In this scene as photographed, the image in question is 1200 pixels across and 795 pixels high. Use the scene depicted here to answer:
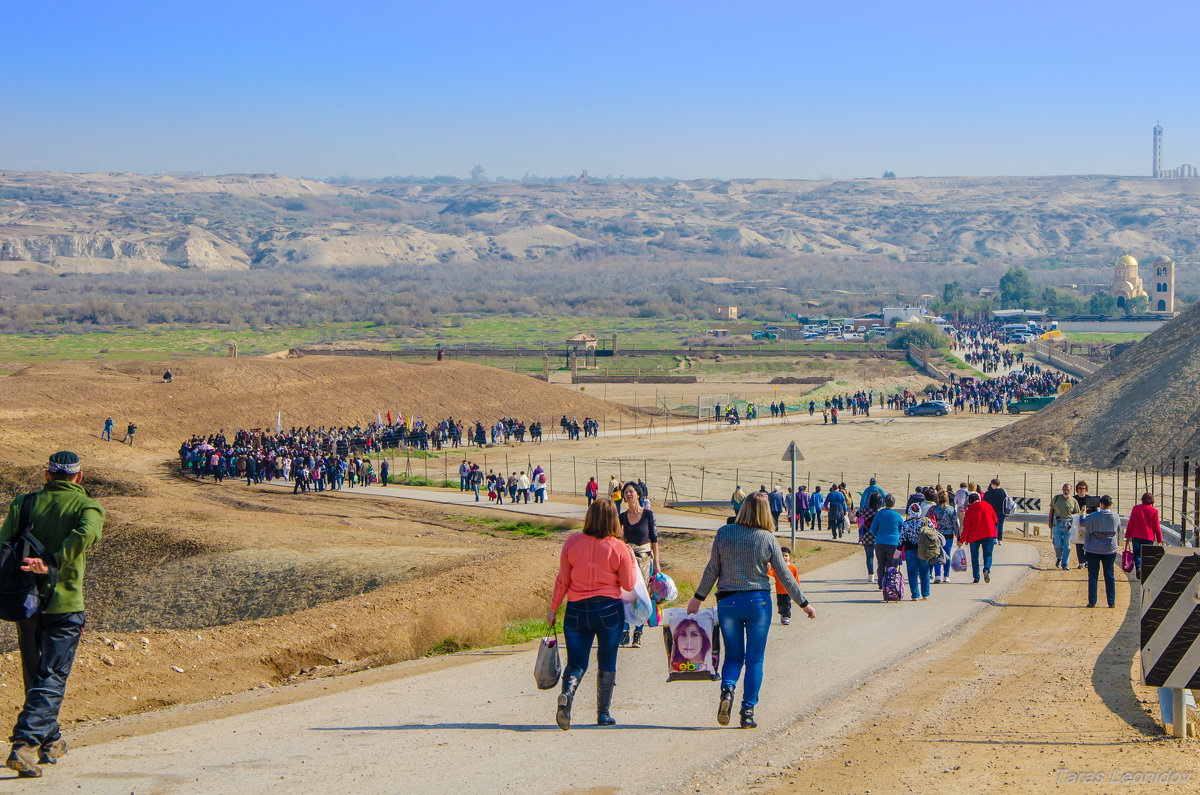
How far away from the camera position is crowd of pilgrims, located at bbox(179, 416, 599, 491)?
37.9m

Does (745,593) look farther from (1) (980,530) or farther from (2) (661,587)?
(1) (980,530)

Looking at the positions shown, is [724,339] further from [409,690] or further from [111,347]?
[409,690]

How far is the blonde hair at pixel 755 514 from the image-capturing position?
8039mm

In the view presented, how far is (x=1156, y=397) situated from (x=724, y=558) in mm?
35532

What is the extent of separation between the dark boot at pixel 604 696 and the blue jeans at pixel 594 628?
2.1 inches

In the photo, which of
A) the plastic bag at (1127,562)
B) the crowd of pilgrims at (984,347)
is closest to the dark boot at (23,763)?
the plastic bag at (1127,562)

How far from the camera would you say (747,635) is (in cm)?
803

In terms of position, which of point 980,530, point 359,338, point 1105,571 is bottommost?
point 359,338

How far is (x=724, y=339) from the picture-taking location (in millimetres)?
111438

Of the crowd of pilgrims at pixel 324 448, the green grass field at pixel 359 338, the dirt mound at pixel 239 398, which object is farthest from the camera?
the green grass field at pixel 359 338

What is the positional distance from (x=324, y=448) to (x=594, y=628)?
120ft

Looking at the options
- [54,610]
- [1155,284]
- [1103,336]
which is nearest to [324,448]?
[54,610]

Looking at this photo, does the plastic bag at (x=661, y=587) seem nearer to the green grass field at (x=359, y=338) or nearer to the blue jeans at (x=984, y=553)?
the blue jeans at (x=984, y=553)

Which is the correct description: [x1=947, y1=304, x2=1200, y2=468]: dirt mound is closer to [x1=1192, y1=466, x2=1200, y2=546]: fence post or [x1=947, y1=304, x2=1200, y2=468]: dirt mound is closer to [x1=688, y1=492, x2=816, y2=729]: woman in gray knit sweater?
[x1=1192, y1=466, x2=1200, y2=546]: fence post
